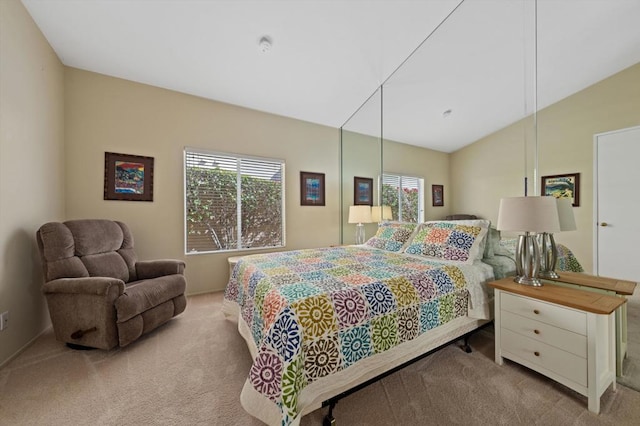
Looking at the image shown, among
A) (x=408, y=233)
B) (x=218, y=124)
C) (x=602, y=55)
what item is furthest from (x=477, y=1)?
(x=218, y=124)

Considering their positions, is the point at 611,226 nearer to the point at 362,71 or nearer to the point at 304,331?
the point at 304,331

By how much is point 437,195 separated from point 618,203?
113cm

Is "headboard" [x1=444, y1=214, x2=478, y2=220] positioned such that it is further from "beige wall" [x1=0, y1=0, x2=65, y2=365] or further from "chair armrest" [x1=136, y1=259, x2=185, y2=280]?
"beige wall" [x1=0, y1=0, x2=65, y2=365]

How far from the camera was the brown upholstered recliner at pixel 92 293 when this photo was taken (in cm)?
187

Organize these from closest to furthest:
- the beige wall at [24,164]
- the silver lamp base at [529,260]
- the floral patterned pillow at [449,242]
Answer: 1. the silver lamp base at [529,260]
2. the beige wall at [24,164]
3. the floral patterned pillow at [449,242]

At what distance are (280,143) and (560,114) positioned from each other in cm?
331

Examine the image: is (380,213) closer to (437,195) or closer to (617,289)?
(437,195)

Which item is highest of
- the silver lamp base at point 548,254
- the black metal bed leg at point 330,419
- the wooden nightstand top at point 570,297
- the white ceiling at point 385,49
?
the white ceiling at point 385,49

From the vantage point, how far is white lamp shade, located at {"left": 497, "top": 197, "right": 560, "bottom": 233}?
1491mm

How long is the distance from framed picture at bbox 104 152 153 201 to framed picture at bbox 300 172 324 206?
85.9 inches

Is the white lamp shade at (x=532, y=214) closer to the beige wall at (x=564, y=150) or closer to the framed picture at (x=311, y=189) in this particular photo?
the beige wall at (x=564, y=150)

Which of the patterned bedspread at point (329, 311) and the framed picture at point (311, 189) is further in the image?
the framed picture at point (311, 189)

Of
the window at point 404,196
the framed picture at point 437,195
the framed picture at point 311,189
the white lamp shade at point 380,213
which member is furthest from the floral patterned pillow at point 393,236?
the framed picture at point 311,189

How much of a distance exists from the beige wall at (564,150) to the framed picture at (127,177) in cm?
360
